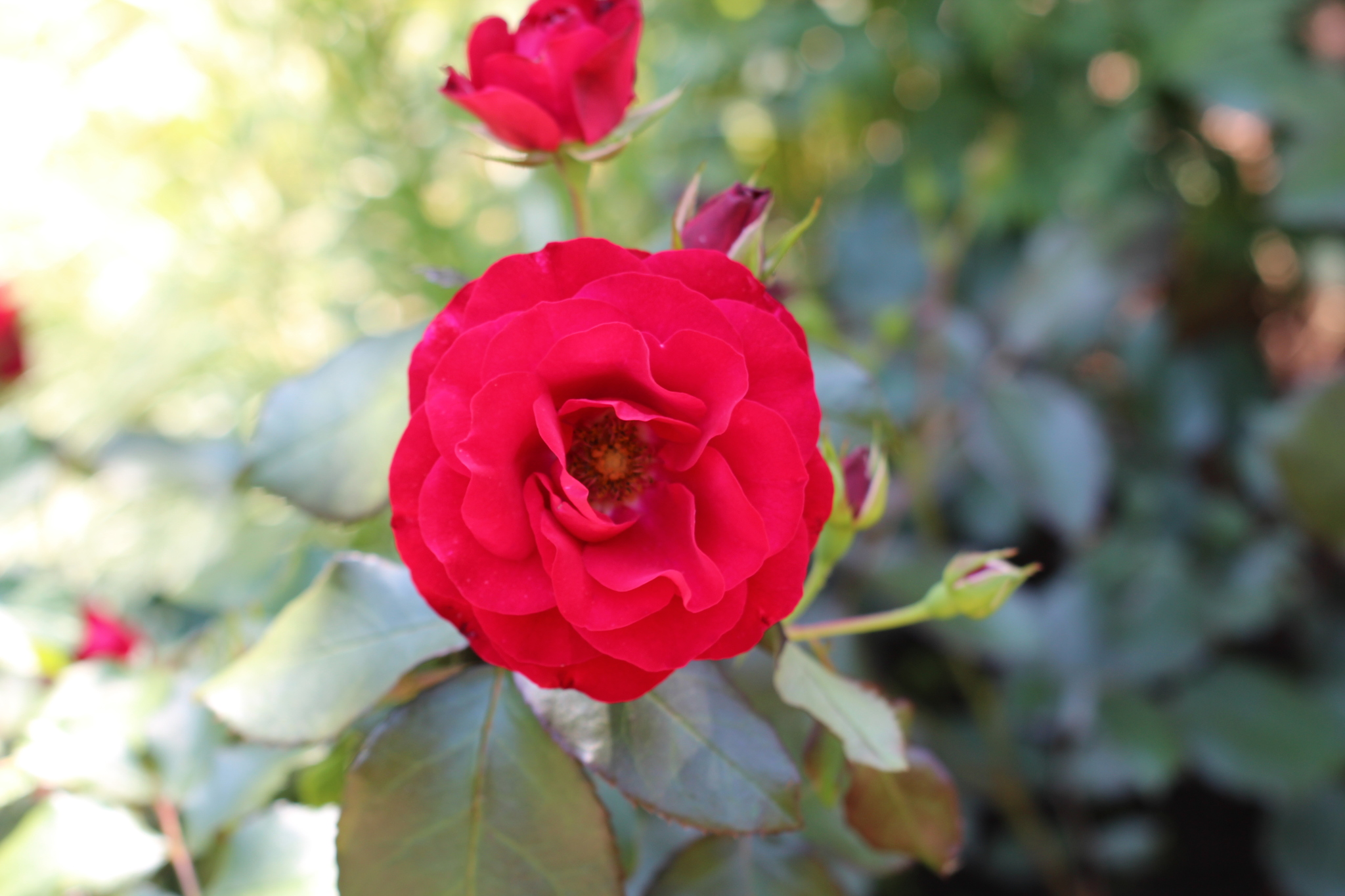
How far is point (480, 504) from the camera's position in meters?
0.24

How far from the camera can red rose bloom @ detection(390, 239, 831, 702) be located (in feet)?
0.80

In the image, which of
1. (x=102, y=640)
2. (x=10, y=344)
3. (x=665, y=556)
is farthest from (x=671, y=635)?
(x=10, y=344)

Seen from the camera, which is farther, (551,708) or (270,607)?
(270,607)

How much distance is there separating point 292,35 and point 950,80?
755 millimetres

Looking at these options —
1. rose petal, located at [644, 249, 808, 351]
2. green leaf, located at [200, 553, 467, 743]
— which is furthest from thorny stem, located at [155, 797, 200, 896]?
rose petal, located at [644, 249, 808, 351]

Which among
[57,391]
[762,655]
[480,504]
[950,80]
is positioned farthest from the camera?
[950,80]

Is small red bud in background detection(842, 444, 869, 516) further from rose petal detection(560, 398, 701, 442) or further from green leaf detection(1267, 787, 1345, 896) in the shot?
green leaf detection(1267, 787, 1345, 896)

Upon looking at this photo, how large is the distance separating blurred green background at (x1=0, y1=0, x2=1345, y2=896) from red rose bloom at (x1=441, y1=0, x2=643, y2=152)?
20cm

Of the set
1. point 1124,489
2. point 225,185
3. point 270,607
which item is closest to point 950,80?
point 1124,489

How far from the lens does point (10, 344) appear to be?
32.6 inches

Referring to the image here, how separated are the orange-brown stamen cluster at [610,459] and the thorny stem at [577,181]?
0.33 ft

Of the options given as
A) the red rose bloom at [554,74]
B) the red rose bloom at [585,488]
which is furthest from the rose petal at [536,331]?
the red rose bloom at [554,74]

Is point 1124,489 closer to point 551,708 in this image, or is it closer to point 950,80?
point 950,80

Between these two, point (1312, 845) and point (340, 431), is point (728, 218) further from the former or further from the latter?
point (1312, 845)
